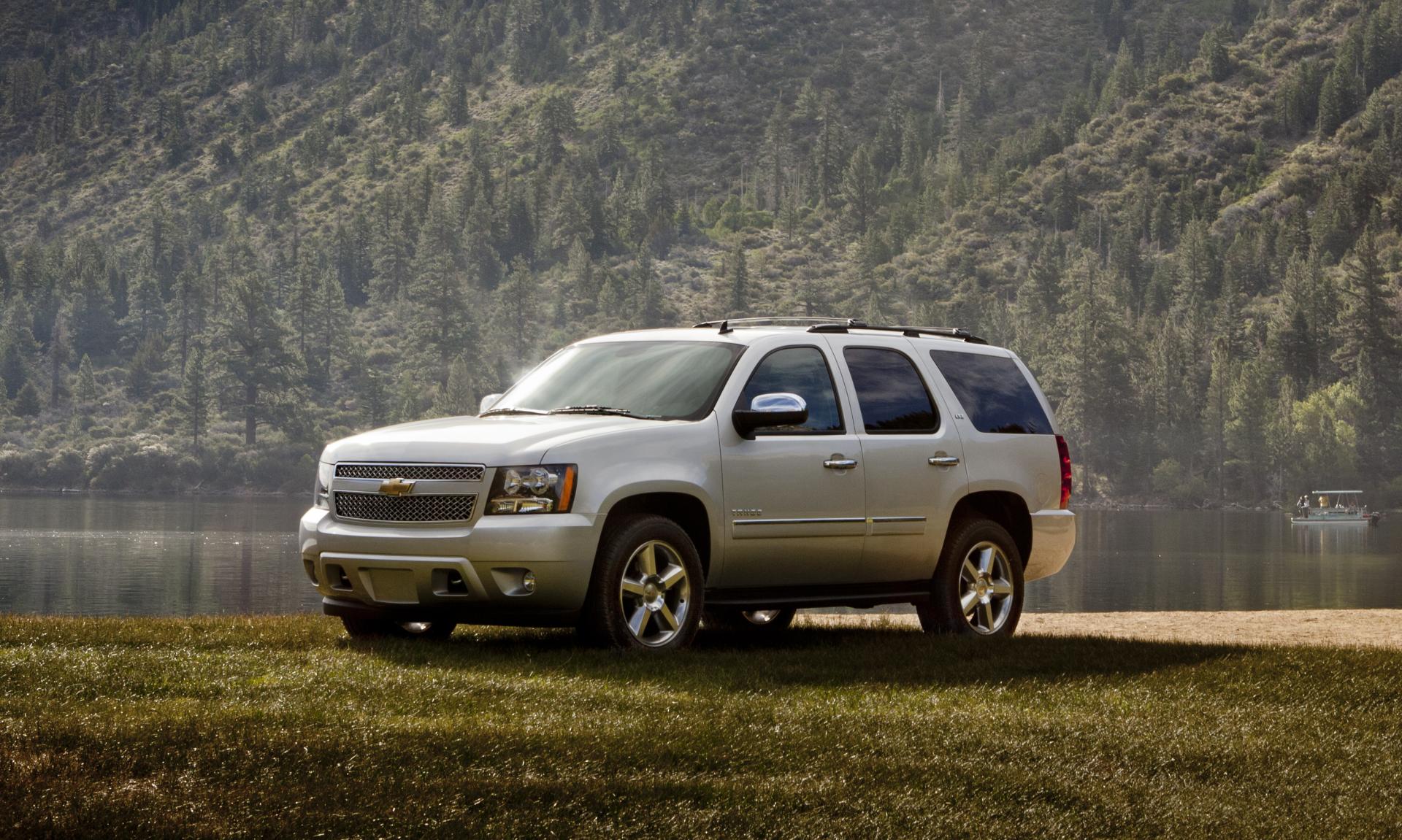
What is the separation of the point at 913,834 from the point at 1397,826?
2018mm

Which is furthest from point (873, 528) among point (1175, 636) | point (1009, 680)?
point (1175, 636)

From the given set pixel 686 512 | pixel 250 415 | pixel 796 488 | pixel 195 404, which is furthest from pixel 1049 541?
pixel 250 415

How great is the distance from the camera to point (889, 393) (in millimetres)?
11789

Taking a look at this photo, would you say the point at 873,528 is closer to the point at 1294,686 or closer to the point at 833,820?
the point at 1294,686

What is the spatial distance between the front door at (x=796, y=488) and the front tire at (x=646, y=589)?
409 millimetres

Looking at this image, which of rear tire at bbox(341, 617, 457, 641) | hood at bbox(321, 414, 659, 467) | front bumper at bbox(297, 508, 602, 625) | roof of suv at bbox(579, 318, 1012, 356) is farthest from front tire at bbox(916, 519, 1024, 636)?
rear tire at bbox(341, 617, 457, 641)

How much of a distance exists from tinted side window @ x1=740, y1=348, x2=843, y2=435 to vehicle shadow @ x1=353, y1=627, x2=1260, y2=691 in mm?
1408

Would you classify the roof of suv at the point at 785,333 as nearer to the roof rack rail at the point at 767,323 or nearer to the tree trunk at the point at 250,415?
the roof rack rail at the point at 767,323

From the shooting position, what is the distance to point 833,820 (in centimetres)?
657

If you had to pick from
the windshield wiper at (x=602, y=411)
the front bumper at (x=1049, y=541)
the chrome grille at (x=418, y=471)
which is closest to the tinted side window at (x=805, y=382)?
the windshield wiper at (x=602, y=411)

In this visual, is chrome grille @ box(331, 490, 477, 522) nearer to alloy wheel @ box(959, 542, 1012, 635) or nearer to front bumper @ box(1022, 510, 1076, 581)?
alloy wheel @ box(959, 542, 1012, 635)

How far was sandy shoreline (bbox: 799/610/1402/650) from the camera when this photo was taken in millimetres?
16422

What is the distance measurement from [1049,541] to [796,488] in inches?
105

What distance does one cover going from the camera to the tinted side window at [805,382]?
36.4ft
